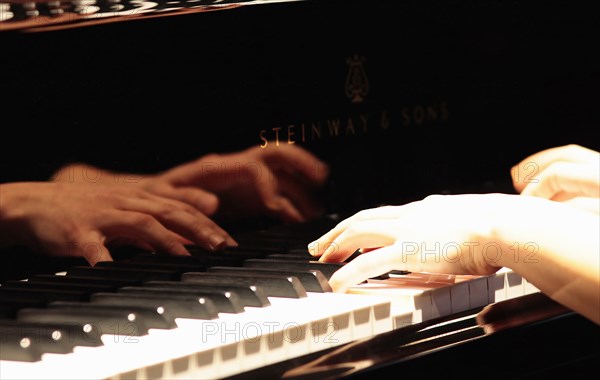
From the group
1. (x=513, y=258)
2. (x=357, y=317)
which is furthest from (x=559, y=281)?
(x=357, y=317)

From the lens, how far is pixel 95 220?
162 cm

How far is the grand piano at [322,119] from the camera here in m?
1.36

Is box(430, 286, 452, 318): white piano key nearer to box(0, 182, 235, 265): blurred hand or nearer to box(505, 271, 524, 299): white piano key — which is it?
box(505, 271, 524, 299): white piano key

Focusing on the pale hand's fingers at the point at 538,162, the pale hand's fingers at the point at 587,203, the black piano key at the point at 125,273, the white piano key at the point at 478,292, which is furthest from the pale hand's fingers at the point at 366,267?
the pale hand's fingers at the point at 538,162

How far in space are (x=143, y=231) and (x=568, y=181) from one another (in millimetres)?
744

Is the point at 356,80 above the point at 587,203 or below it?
above

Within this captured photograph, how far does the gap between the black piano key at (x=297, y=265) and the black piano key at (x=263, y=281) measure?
0.08m

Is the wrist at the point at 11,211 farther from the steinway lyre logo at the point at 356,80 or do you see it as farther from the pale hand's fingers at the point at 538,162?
the pale hand's fingers at the point at 538,162

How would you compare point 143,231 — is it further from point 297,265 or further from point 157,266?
point 297,265

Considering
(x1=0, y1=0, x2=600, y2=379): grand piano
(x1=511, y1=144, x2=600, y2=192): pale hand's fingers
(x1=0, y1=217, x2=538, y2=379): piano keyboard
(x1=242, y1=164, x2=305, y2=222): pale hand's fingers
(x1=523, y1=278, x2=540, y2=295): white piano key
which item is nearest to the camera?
(x1=0, y1=217, x2=538, y2=379): piano keyboard

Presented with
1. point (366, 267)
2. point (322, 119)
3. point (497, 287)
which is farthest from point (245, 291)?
point (322, 119)

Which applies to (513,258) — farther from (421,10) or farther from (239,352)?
(421,10)

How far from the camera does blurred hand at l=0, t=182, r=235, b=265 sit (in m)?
1.56

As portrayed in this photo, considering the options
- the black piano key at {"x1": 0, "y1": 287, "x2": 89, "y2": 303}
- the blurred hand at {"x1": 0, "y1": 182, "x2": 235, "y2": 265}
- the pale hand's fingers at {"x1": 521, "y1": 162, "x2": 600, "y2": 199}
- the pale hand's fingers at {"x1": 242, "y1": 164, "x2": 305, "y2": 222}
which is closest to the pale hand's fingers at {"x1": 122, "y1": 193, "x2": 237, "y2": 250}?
the blurred hand at {"x1": 0, "y1": 182, "x2": 235, "y2": 265}
